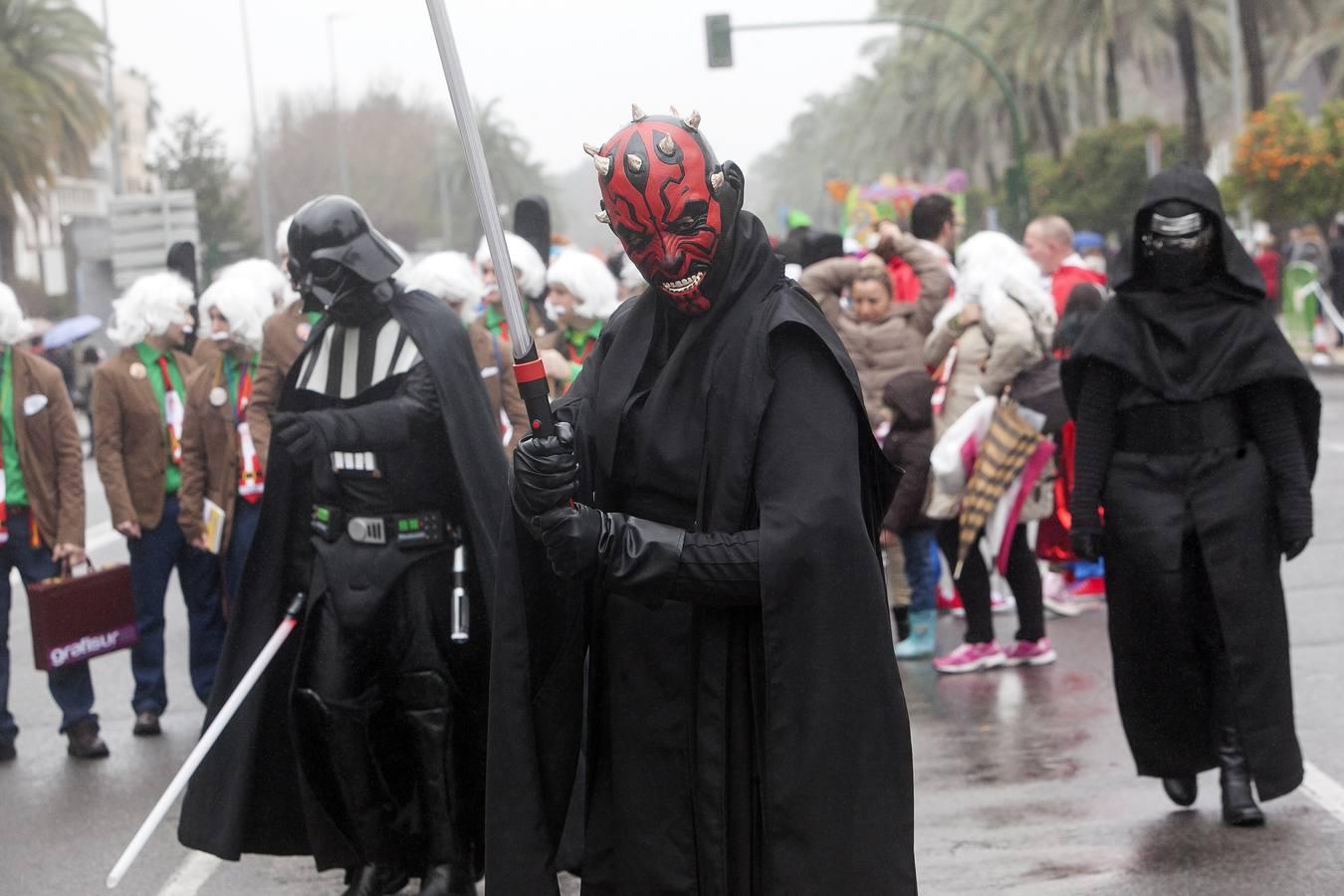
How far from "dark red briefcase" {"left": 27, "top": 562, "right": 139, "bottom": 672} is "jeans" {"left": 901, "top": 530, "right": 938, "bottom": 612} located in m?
3.49

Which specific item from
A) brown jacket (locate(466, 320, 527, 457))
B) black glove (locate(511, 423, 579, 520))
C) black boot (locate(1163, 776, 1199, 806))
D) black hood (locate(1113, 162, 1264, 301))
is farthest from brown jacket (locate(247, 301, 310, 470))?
black glove (locate(511, 423, 579, 520))

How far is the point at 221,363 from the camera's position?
827 cm

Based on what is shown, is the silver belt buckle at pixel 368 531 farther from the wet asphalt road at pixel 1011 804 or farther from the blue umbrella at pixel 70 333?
the blue umbrella at pixel 70 333

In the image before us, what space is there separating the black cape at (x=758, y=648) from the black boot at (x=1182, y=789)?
297 centimetres

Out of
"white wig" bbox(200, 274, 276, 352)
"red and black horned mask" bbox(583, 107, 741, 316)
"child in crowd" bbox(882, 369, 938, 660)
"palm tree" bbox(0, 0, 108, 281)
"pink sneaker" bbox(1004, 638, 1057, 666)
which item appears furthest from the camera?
"palm tree" bbox(0, 0, 108, 281)

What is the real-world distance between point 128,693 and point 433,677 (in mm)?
4599

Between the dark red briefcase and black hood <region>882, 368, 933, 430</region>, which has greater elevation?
black hood <region>882, 368, 933, 430</region>

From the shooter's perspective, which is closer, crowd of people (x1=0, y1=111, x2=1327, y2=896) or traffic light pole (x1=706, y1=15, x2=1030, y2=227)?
crowd of people (x1=0, y1=111, x2=1327, y2=896)

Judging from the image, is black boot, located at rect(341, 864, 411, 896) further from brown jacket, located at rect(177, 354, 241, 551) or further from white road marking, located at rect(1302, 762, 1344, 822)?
brown jacket, located at rect(177, 354, 241, 551)

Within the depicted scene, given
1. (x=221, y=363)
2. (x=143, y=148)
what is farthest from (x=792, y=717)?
(x=143, y=148)

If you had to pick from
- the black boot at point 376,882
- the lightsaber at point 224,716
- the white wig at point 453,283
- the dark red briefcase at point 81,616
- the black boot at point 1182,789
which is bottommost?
the black boot at point 1182,789

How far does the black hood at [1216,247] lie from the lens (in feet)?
19.5

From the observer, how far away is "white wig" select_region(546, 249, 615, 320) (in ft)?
29.6

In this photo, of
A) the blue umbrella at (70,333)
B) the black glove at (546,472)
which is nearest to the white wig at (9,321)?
the black glove at (546,472)
